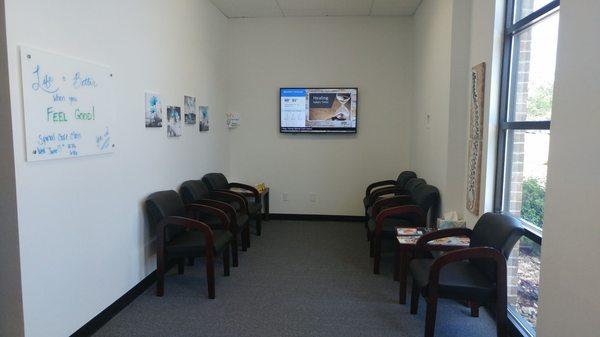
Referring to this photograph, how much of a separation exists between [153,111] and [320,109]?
8.67 feet

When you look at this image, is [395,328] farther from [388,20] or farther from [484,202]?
[388,20]

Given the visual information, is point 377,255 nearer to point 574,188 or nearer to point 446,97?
point 446,97

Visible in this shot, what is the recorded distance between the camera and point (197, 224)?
3.15 m

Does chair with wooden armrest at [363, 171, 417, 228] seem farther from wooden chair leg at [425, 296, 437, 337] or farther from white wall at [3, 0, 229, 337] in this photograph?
wooden chair leg at [425, 296, 437, 337]

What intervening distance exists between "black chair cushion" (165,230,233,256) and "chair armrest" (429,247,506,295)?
1.71m

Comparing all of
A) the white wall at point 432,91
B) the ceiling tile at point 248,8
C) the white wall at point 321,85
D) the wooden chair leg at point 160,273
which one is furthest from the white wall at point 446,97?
the wooden chair leg at point 160,273

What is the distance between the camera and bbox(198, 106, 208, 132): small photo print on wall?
182 inches

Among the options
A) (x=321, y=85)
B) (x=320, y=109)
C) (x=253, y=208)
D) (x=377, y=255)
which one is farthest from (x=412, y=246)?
(x=321, y=85)

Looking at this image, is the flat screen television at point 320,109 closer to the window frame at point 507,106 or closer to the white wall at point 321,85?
the white wall at point 321,85

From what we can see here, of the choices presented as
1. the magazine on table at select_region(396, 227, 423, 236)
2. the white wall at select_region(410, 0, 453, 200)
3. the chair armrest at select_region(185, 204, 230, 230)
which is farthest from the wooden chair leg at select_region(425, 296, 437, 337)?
the chair armrest at select_region(185, 204, 230, 230)

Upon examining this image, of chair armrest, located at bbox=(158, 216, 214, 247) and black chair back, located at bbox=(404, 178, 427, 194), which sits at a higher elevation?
black chair back, located at bbox=(404, 178, 427, 194)

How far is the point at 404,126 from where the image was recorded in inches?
219

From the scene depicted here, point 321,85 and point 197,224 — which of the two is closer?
point 197,224

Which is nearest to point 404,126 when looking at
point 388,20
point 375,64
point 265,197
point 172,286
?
point 375,64
